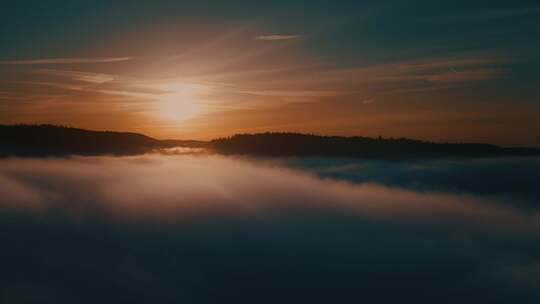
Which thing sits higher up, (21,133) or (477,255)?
(21,133)

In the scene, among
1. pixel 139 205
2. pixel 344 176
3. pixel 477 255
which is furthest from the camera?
pixel 344 176

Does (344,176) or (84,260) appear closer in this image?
(84,260)

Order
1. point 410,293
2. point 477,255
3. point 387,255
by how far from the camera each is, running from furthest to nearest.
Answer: point 477,255 → point 387,255 → point 410,293

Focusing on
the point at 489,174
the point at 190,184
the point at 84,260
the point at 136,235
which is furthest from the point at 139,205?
the point at 489,174

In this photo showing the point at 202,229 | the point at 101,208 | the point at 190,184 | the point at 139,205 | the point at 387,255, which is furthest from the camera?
the point at 190,184

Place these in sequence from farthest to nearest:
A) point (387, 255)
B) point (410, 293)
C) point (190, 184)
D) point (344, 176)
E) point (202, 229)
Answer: point (344, 176)
point (190, 184)
point (202, 229)
point (387, 255)
point (410, 293)

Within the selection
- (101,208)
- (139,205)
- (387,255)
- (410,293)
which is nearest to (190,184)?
(139,205)

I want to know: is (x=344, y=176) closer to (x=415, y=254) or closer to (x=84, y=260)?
(x=415, y=254)

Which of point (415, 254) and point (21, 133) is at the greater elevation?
point (21, 133)

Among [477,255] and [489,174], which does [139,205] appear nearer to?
[477,255]
